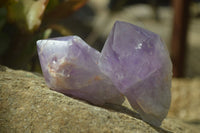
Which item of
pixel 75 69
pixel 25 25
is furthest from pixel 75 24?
pixel 75 69

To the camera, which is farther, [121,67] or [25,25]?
[25,25]

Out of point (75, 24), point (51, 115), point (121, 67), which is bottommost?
point (75, 24)

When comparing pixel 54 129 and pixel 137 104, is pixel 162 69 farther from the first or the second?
pixel 54 129

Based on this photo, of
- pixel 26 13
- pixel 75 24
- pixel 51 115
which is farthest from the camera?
pixel 75 24

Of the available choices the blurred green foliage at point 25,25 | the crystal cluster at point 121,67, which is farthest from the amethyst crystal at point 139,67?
the blurred green foliage at point 25,25

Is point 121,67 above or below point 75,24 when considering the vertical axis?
above

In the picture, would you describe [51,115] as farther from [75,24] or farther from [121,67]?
[75,24]

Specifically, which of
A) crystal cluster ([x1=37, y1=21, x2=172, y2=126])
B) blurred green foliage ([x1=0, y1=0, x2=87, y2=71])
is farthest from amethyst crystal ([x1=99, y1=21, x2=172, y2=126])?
blurred green foliage ([x1=0, y1=0, x2=87, y2=71])
